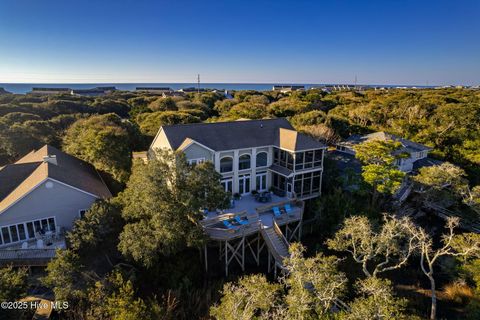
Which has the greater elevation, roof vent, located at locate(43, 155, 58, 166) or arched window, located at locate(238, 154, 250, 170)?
roof vent, located at locate(43, 155, 58, 166)

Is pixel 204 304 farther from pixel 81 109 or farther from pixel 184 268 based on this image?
pixel 81 109

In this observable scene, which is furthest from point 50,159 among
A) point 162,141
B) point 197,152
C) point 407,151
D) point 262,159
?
point 407,151

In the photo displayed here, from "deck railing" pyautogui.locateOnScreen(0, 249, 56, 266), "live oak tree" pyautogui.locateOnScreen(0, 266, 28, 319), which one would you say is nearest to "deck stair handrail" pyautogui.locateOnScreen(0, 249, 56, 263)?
"deck railing" pyautogui.locateOnScreen(0, 249, 56, 266)

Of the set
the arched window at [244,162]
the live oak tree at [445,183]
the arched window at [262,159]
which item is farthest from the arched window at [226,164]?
the live oak tree at [445,183]

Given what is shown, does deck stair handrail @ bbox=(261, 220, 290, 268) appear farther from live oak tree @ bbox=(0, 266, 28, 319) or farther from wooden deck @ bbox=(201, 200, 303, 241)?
live oak tree @ bbox=(0, 266, 28, 319)

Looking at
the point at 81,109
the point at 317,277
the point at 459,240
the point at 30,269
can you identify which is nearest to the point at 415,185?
the point at 459,240
